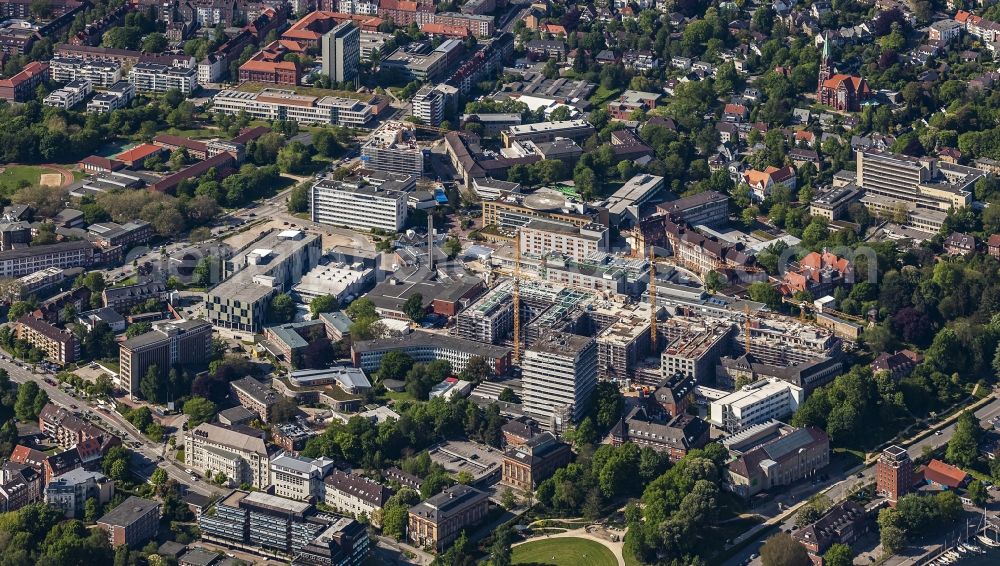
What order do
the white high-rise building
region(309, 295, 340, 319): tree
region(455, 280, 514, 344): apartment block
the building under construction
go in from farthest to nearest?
1. region(309, 295, 340, 319): tree
2. region(455, 280, 514, 344): apartment block
3. the building under construction
4. the white high-rise building

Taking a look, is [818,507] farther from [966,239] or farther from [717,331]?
[966,239]

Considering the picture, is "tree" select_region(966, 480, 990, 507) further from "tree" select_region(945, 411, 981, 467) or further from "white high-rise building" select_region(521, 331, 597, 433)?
"white high-rise building" select_region(521, 331, 597, 433)

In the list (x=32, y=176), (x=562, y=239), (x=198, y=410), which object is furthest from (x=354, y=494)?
(x=32, y=176)

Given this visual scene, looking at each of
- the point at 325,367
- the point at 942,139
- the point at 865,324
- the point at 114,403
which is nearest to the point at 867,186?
the point at 942,139

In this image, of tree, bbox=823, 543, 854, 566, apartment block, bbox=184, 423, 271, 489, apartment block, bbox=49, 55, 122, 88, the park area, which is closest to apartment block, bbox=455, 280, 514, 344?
apartment block, bbox=184, 423, 271, 489

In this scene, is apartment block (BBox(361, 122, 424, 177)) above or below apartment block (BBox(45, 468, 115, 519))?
above

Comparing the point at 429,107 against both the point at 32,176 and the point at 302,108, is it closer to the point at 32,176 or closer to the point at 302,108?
the point at 302,108
